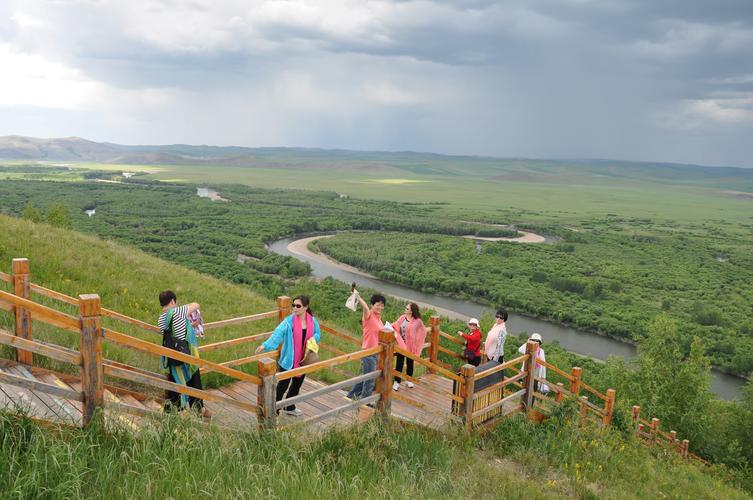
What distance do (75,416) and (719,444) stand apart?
24288 mm

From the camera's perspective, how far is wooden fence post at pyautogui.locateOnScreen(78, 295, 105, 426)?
484 cm

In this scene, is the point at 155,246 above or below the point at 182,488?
below

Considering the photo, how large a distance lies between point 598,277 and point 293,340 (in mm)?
70114

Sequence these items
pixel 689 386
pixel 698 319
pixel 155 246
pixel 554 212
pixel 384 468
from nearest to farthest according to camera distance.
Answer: pixel 384 468, pixel 689 386, pixel 698 319, pixel 155 246, pixel 554 212

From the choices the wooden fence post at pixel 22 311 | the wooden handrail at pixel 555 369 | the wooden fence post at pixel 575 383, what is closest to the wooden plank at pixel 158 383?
the wooden fence post at pixel 22 311

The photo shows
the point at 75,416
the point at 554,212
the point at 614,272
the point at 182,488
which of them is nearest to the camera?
the point at 182,488

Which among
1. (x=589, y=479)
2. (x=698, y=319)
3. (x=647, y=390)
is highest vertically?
(x=589, y=479)

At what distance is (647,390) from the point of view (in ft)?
80.2

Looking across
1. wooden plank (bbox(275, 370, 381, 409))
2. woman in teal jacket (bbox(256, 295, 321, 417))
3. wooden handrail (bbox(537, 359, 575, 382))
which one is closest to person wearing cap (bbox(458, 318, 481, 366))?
wooden handrail (bbox(537, 359, 575, 382))

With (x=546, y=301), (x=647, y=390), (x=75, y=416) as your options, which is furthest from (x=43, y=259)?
(x=546, y=301)

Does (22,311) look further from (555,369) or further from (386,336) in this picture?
(555,369)

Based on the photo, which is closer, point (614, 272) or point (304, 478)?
point (304, 478)

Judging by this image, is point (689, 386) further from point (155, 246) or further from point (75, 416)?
point (155, 246)

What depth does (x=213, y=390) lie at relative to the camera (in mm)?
8250
